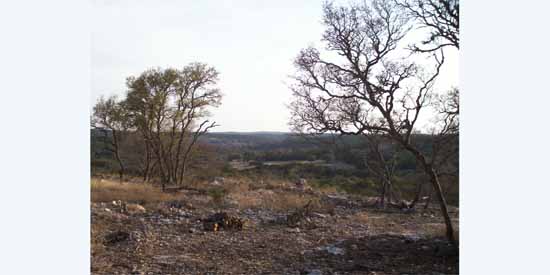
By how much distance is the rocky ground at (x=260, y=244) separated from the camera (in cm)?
489

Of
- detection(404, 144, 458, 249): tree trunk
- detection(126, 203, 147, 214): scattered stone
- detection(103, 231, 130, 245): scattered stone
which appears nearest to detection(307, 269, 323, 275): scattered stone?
detection(404, 144, 458, 249): tree trunk

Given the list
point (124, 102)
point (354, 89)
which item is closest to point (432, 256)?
point (354, 89)

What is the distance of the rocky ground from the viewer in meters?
4.89

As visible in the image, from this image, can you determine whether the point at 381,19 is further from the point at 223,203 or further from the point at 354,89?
the point at 223,203

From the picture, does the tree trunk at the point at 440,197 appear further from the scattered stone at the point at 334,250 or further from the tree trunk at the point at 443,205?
the scattered stone at the point at 334,250

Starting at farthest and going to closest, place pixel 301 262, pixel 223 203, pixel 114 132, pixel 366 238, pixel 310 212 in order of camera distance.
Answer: pixel 114 132, pixel 223 203, pixel 310 212, pixel 366 238, pixel 301 262

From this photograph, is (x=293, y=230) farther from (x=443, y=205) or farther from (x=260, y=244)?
(x=443, y=205)

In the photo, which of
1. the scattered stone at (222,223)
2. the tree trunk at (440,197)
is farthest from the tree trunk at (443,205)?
the scattered stone at (222,223)

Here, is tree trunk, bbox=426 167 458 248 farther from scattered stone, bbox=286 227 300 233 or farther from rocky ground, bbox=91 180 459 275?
scattered stone, bbox=286 227 300 233

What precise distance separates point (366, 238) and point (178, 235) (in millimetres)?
2787

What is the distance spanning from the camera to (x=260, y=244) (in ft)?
19.7

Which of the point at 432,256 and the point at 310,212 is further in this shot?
the point at 310,212

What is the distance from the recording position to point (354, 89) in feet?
19.9

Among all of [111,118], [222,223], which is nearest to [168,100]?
[111,118]
